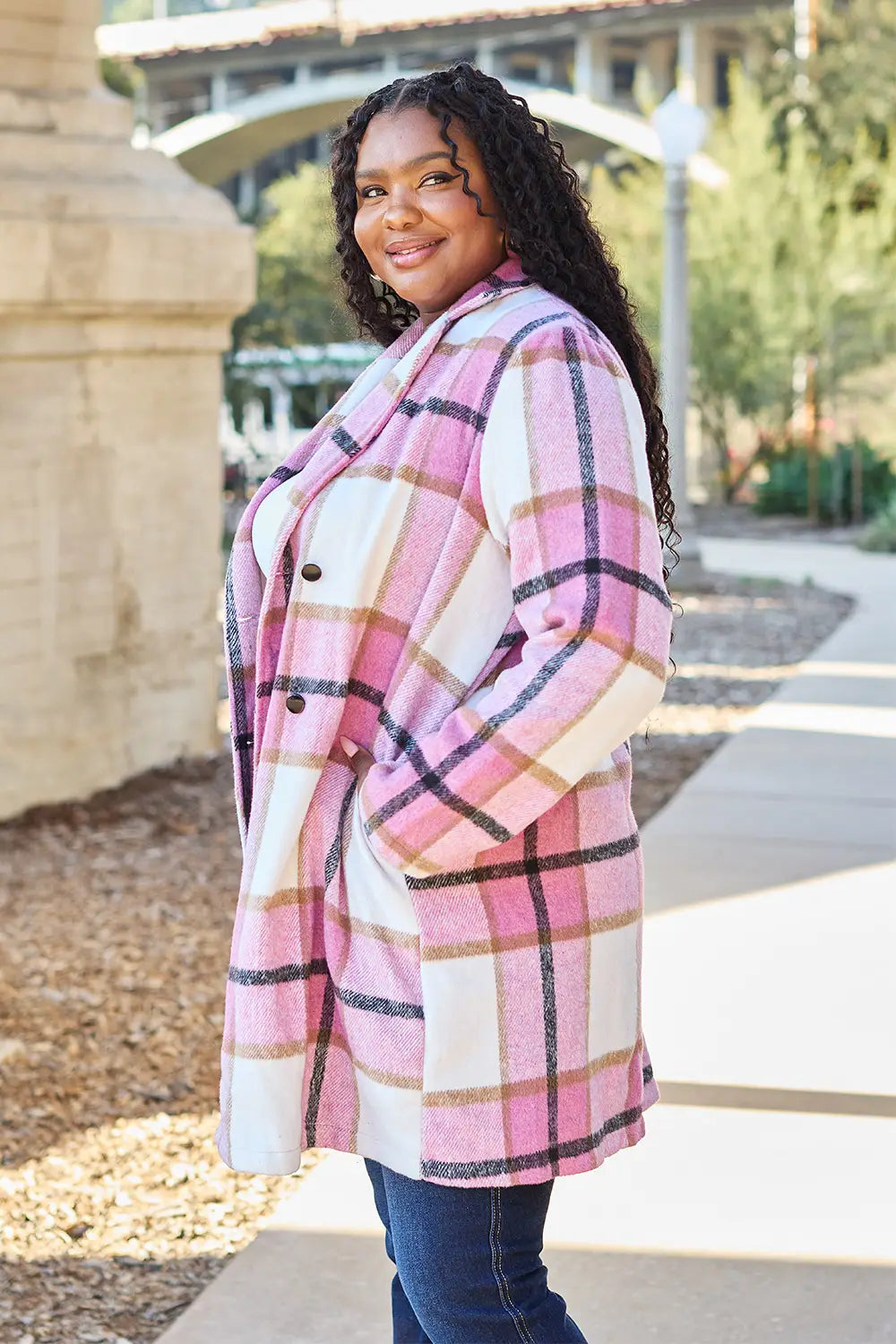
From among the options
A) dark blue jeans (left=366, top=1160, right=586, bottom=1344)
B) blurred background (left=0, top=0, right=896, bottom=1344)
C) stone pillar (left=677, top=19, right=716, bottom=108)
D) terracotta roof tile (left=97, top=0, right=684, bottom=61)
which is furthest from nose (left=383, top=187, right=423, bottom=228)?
stone pillar (left=677, top=19, right=716, bottom=108)

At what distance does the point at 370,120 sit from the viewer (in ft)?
6.33

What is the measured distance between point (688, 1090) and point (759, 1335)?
96 cm

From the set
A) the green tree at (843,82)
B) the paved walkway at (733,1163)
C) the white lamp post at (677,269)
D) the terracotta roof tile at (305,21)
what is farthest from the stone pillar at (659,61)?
the paved walkway at (733,1163)

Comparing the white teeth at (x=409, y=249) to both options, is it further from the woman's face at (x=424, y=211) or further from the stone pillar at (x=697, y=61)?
the stone pillar at (x=697, y=61)

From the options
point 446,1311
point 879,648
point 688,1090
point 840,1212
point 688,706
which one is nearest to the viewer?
point 446,1311

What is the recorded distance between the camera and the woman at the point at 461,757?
5.54 ft

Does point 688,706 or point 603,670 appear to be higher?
point 603,670

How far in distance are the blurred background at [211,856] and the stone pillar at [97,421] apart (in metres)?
0.01

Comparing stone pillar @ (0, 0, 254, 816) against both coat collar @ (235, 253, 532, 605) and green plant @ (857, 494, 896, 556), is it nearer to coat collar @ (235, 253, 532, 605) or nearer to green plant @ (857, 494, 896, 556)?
coat collar @ (235, 253, 532, 605)

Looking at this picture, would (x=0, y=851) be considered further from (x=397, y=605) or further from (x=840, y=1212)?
(x=397, y=605)

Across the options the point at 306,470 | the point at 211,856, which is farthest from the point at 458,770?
the point at 211,856

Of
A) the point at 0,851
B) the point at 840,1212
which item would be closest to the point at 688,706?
the point at 0,851

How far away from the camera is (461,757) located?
168 cm

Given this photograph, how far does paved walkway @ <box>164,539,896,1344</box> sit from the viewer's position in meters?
2.80
